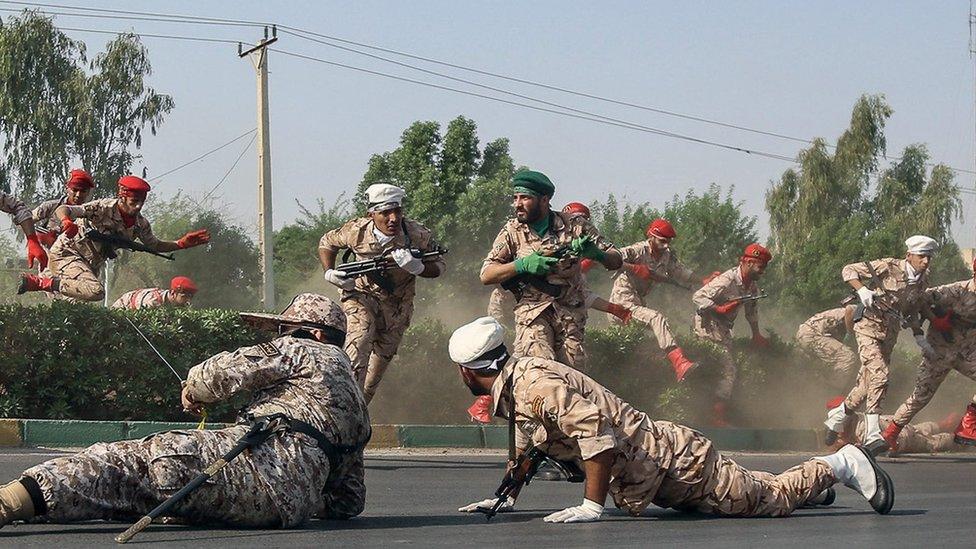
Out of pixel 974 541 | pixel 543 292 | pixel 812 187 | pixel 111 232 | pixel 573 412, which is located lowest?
pixel 974 541

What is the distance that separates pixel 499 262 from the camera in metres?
9.80

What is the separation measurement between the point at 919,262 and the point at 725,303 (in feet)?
9.90

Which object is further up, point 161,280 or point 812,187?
point 812,187

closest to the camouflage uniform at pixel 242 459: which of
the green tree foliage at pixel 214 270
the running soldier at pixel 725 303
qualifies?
the running soldier at pixel 725 303

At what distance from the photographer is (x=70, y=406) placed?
11.0 m

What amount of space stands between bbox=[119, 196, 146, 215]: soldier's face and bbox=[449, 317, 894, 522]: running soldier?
6.25 metres

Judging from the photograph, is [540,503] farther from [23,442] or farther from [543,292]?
[23,442]

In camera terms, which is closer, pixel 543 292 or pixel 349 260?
pixel 543 292

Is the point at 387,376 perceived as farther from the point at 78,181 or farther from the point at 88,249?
the point at 78,181

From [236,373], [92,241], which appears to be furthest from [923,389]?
[236,373]

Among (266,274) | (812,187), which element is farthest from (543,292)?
(812,187)

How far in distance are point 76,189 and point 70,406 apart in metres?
3.32

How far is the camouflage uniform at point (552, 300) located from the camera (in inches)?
380

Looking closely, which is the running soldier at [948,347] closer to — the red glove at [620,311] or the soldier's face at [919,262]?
the soldier's face at [919,262]
